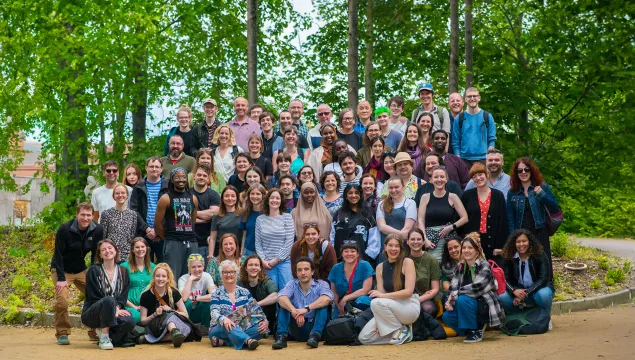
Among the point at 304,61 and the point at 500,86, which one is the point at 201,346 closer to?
the point at 500,86

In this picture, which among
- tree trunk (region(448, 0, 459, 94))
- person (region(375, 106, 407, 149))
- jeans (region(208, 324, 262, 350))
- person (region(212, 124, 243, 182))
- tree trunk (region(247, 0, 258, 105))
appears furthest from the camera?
tree trunk (region(448, 0, 459, 94))

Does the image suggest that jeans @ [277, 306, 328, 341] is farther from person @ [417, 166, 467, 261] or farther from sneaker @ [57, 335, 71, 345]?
sneaker @ [57, 335, 71, 345]

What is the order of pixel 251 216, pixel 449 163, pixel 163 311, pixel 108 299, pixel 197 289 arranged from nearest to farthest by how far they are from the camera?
pixel 108 299 < pixel 163 311 < pixel 197 289 < pixel 251 216 < pixel 449 163

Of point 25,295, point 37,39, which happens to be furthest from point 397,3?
point 25,295

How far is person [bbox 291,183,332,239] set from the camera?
38.4ft

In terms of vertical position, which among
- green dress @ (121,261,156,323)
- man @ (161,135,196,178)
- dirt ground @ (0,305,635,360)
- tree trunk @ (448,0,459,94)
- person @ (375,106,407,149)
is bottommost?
dirt ground @ (0,305,635,360)

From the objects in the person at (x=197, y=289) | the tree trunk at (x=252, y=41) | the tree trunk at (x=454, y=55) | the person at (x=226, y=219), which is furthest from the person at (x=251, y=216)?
the tree trunk at (x=454, y=55)

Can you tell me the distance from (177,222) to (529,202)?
14.4 ft

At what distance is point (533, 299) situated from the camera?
436 inches

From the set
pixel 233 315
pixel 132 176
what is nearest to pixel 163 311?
pixel 233 315

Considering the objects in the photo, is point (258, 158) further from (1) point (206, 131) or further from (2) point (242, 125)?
(1) point (206, 131)

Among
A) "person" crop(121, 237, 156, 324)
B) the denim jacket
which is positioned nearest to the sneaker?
"person" crop(121, 237, 156, 324)

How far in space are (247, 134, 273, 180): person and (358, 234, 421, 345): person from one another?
2741mm

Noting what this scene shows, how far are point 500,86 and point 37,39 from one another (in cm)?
993
